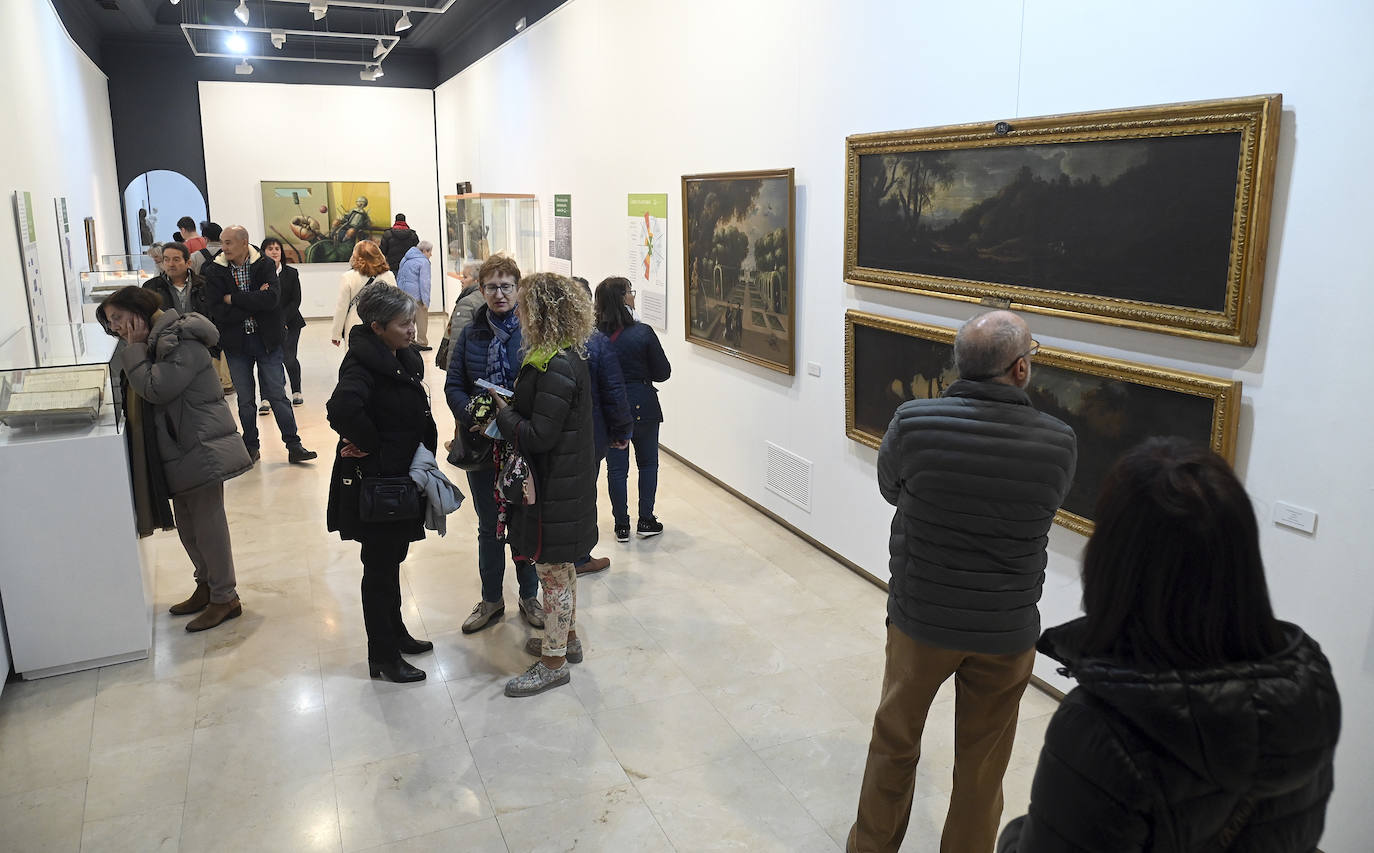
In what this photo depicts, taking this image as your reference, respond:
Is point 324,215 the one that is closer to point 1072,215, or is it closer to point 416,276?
point 416,276

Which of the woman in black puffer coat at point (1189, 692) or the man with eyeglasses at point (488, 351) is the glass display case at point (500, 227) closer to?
the man with eyeglasses at point (488, 351)

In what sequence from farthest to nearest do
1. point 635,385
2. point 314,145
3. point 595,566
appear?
point 314,145 → point 635,385 → point 595,566

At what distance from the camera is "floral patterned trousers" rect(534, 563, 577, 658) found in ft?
14.1

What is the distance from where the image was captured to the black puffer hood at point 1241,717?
4.49 ft

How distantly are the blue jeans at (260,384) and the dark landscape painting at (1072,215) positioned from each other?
5.52 m

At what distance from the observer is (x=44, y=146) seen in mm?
8422

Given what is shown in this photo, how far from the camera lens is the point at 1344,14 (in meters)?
3.02

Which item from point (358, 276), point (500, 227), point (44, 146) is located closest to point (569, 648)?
point (358, 276)

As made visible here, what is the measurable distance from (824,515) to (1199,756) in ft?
16.1

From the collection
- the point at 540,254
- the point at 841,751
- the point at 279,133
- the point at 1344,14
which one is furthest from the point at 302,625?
the point at 279,133

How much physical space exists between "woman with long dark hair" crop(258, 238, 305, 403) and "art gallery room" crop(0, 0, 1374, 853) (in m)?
1.15

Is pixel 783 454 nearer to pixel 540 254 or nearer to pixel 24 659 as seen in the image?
pixel 24 659

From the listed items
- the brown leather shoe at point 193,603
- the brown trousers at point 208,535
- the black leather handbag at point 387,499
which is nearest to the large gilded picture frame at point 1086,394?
the black leather handbag at point 387,499

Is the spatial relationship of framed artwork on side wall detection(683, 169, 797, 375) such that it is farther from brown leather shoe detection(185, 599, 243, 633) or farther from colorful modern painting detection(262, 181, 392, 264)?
colorful modern painting detection(262, 181, 392, 264)
